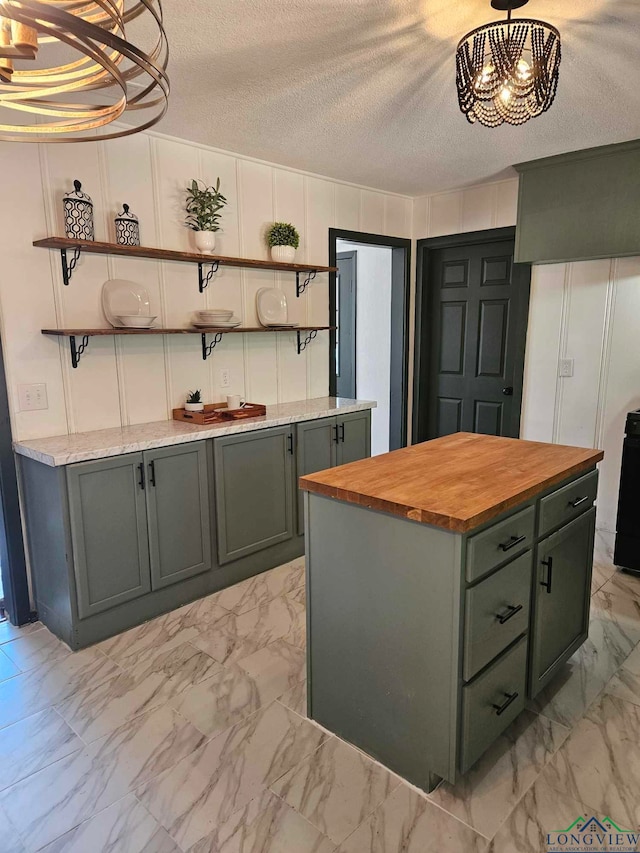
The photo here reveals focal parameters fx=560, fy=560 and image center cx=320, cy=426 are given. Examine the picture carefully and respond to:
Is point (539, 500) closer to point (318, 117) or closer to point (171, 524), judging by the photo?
point (171, 524)

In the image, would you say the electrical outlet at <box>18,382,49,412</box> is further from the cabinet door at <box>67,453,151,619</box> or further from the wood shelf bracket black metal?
the wood shelf bracket black metal

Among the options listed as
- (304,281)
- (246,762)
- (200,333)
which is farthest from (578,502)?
(304,281)

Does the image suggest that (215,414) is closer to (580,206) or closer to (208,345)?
(208,345)

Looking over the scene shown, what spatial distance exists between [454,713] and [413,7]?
7.37ft

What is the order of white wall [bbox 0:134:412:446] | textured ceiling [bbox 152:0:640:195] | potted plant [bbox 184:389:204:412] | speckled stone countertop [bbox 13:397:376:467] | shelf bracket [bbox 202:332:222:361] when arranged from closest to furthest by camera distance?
textured ceiling [bbox 152:0:640:195] < speckled stone countertop [bbox 13:397:376:467] < white wall [bbox 0:134:412:446] < potted plant [bbox 184:389:204:412] < shelf bracket [bbox 202:332:222:361]

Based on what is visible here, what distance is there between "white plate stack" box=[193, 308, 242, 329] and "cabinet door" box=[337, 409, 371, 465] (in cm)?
94

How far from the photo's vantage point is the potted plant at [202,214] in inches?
125

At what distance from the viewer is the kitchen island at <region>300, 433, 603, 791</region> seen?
162 centimetres

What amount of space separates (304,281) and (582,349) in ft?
6.50

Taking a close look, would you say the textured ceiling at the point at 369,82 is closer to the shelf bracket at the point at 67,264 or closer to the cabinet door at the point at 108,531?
the shelf bracket at the point at 67,264

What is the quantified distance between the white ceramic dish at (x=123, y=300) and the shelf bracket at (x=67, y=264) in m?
0.17

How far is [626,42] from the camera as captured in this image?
81.7 inches

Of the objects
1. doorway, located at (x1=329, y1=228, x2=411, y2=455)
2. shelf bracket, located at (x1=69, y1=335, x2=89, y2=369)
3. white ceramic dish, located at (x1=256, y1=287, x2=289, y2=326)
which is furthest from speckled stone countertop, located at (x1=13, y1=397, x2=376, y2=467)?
doorway, located at (x1=329, y1=228, x2=411, y2=455)

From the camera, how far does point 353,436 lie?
377 cm
